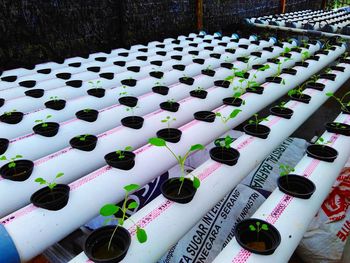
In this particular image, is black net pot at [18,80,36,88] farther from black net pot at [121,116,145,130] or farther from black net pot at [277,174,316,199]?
black net pot at [277,174,316,199]

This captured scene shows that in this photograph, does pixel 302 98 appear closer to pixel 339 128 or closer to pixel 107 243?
pixel 339 128

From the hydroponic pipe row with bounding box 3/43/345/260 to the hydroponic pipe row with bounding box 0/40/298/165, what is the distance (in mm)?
425

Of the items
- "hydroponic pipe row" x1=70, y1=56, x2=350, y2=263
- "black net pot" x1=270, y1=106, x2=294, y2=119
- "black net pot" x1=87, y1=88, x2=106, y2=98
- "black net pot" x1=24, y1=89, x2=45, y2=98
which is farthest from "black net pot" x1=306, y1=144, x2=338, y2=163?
"black net pot" x1=24, y1=89, x2=45, y2=98

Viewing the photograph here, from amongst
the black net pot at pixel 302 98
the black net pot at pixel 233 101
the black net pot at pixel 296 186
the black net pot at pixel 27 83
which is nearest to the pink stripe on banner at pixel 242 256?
the black net pot at pixel 296 186

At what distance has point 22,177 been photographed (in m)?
1.38

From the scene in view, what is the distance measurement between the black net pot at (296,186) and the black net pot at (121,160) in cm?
69

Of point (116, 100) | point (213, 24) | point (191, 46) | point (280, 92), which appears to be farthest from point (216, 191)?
point (213, 24)

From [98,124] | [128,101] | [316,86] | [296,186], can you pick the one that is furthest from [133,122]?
[316,86]

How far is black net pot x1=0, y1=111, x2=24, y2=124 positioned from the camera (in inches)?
74.2

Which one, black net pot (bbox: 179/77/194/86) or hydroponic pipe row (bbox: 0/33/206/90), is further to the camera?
hydroponic pipe row (bbox: 0/33/206/90)

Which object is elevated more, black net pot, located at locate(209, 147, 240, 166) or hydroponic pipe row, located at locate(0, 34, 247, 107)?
hydroponic pipe row, located at locate(0, 34, 247, 107)

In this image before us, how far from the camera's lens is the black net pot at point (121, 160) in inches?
58.6

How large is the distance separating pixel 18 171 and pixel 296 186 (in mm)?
1267

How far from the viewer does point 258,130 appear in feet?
6.30
